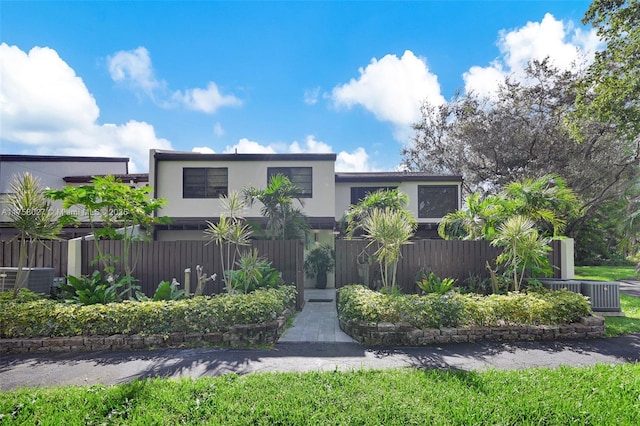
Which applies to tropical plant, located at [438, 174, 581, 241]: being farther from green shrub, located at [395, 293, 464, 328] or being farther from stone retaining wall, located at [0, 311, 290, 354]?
stone retaining wall, located at [0, 311, 290, 354]

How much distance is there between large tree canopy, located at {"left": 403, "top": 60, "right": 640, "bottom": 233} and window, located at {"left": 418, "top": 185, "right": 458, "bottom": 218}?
185 inches

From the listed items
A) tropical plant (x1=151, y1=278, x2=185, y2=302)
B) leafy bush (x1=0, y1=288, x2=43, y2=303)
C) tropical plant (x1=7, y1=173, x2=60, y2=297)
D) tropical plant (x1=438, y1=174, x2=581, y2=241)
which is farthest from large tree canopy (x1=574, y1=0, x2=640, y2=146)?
leafy bush (x1=0, y1=288, x2=43, y2=303)

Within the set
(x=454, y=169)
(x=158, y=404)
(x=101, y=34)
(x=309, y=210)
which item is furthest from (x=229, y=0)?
(x=454, y=169)

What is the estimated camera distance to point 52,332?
219 inches

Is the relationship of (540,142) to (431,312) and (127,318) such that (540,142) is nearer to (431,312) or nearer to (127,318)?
(431,312)

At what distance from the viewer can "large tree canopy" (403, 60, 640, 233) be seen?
51.0 ft

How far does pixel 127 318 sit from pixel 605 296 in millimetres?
10596

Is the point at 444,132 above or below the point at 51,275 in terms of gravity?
above

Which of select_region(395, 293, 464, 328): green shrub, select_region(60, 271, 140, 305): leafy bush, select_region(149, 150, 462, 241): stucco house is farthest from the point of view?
select_region(149, 150, 462, 241): stucco house

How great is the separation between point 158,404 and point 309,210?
996 cm

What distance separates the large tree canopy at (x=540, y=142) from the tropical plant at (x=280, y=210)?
12.5 metres

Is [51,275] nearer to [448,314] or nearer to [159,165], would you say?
[159,165]

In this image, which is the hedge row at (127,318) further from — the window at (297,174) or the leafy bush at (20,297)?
the window at (297,174)

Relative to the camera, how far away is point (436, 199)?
14.9 meters
